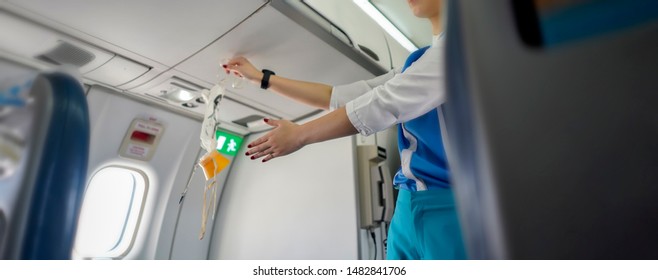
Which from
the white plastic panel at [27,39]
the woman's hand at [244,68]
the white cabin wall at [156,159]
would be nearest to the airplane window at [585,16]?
the woman's hand at [244,68]

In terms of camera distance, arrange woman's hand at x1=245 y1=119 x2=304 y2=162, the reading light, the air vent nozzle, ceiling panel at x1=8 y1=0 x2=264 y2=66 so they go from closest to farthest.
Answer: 1. woman's hand at x1=245 y1=119 x2=304 y2=162
2. ceiling panel at x1=8 y1=0 x2=264 y2=66
3. the air vent nozzle
4. the reading light

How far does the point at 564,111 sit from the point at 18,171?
0.72 metres

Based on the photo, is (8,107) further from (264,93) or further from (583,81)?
(264,93)

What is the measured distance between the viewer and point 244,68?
1741mm

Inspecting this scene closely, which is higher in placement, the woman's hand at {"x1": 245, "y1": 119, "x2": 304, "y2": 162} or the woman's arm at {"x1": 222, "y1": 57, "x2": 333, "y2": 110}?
the woman's arm at {"x1": 222, "y1": 57, "x2": 333, "y2": 110}

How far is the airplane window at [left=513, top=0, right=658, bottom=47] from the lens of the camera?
0.97 ft

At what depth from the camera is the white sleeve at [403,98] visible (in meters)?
0.93

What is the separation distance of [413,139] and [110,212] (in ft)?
8.34

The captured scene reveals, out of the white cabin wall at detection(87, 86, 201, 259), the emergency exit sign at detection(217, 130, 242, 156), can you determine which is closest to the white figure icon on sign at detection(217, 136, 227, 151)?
the emergency exit sign at detection(217, 130, 242, 156)

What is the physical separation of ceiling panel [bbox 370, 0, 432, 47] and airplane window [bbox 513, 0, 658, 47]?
201 cm

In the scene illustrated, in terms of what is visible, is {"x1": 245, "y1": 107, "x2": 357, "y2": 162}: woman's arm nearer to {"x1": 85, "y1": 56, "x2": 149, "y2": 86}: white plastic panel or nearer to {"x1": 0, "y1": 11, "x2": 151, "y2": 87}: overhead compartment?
{"x1": 0, "y1": 11, "x2": 151, "y2": 87}: overhead compartment

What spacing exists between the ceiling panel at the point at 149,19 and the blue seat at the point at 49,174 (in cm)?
102

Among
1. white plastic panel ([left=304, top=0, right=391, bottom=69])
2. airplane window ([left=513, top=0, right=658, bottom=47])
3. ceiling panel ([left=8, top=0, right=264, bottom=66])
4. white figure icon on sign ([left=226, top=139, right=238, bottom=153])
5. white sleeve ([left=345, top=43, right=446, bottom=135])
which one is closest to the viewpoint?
airplane window ([left=513, top=0, right=658, bottom=47])

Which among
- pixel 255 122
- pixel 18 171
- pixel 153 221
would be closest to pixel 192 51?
pixel 255 122
